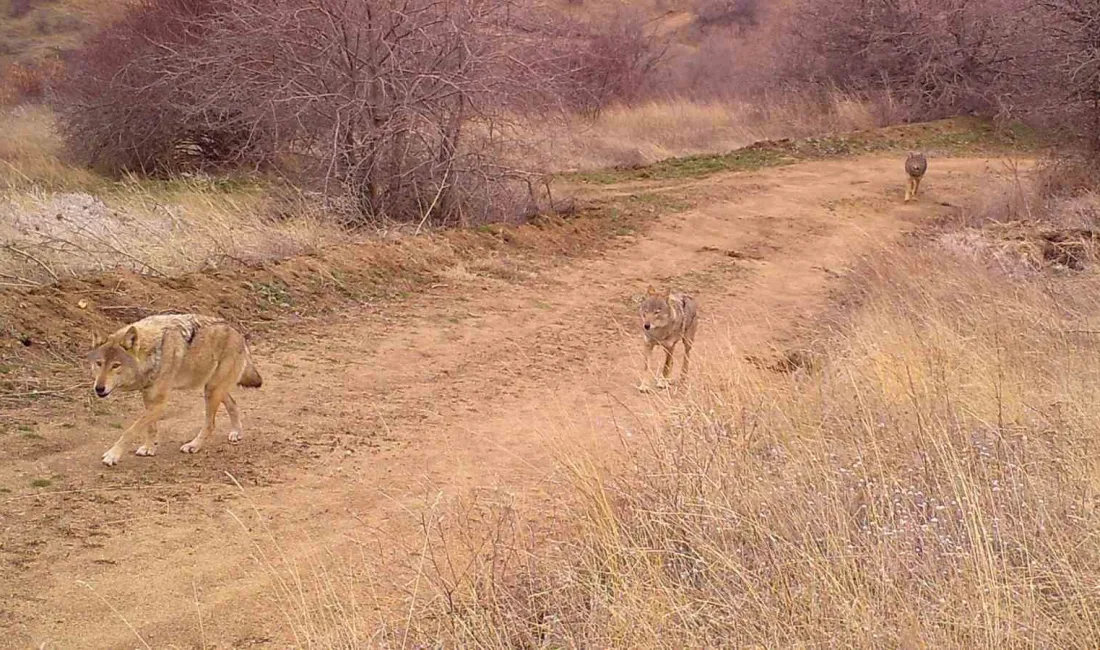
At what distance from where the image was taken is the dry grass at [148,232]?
1023cm

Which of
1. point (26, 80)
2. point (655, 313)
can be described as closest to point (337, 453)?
point (655, 313)

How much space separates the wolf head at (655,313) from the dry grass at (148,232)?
477cm

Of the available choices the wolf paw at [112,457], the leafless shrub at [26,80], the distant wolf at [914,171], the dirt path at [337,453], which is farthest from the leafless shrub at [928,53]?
the wolf paw at [112,457]

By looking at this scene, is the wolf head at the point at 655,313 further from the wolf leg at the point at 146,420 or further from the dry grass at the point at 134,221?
the dry grass at the point at 134,221

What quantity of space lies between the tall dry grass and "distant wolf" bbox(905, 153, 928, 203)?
13547mm

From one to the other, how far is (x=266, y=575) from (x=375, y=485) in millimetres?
1376

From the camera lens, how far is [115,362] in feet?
21.1

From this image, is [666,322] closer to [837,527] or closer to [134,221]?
[837,527]

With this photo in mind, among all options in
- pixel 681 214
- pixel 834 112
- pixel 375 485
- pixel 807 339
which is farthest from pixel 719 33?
pixel 375 485

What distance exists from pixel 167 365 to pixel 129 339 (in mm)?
332

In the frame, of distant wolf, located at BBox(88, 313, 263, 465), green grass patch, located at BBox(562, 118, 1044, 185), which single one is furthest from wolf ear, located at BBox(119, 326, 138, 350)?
green grass patch, located at BBox(562, 118, 1044, 185)

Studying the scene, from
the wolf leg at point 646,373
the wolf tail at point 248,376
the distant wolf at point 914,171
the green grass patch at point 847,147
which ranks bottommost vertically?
the green grass patch at point 847,147

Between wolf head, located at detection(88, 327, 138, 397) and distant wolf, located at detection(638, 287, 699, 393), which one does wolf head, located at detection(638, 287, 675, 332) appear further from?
wolf head, located at detection(88, 327, 138, 397)

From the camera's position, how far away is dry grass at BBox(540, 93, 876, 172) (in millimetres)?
25500
